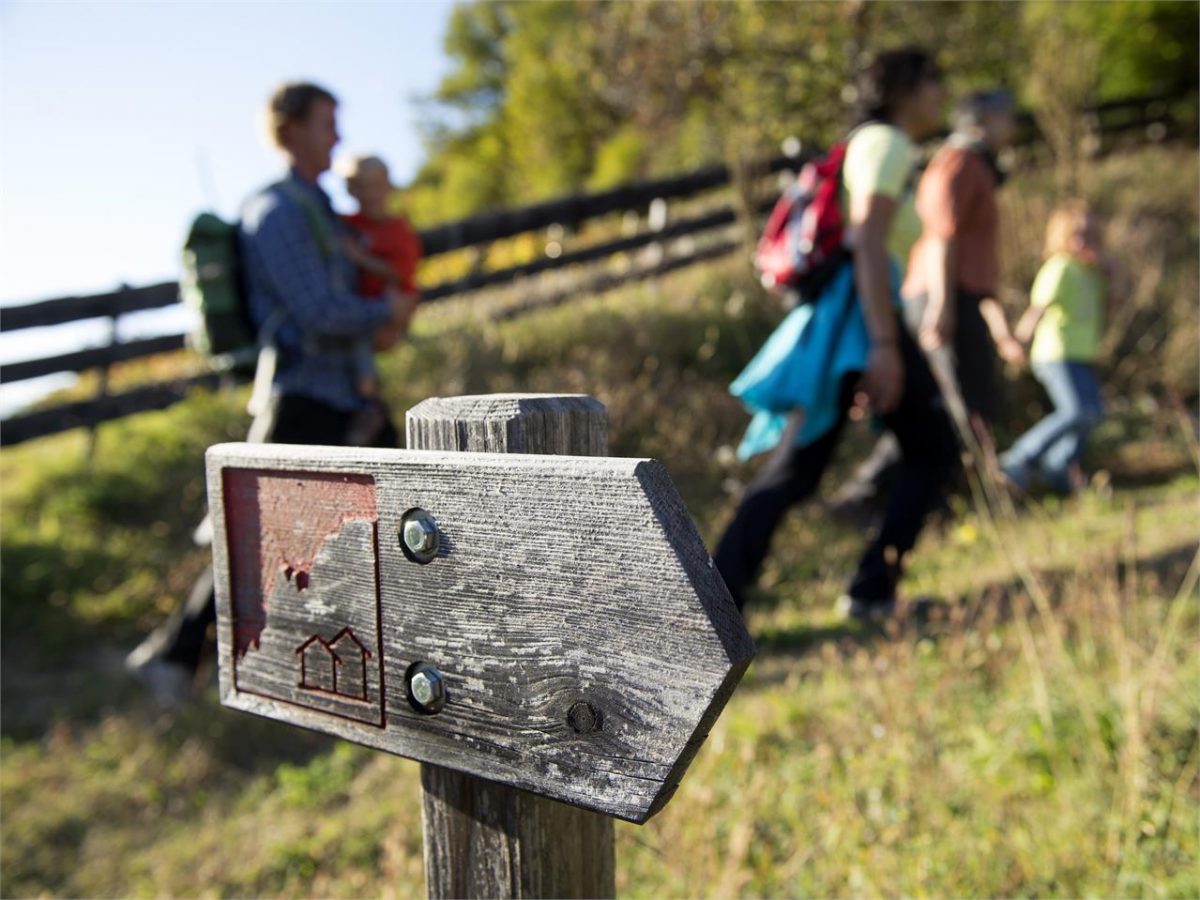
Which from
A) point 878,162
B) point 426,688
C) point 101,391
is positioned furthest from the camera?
point 101,391

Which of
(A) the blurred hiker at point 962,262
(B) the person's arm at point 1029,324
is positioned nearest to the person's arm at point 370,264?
(A) the blurred hiker at point 962,262

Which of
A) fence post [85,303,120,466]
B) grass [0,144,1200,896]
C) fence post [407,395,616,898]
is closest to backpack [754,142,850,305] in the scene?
grass [0,144,1200,896]

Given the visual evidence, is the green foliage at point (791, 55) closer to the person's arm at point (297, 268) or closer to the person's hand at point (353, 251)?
the person's hand at point (353, 251)

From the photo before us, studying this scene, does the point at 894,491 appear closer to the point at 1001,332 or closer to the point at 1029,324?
the point at 1001,332

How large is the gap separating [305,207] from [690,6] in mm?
11080

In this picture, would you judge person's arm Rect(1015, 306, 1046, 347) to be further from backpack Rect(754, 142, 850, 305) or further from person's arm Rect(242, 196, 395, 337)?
person's arm Rect(242, 196, 395, 337)

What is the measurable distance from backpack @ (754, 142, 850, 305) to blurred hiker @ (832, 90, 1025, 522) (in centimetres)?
53

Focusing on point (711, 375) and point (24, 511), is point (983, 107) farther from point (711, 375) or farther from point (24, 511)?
point (24, 511)

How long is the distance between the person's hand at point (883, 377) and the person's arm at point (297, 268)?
65.2 inches

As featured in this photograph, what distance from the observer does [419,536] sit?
1.00 m

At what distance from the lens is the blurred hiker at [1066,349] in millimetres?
4895

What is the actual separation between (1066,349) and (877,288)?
2.22 m

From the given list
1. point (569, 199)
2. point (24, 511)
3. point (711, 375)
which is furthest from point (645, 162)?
point (24, 511)

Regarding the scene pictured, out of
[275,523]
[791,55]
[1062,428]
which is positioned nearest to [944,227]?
[1062,428]
